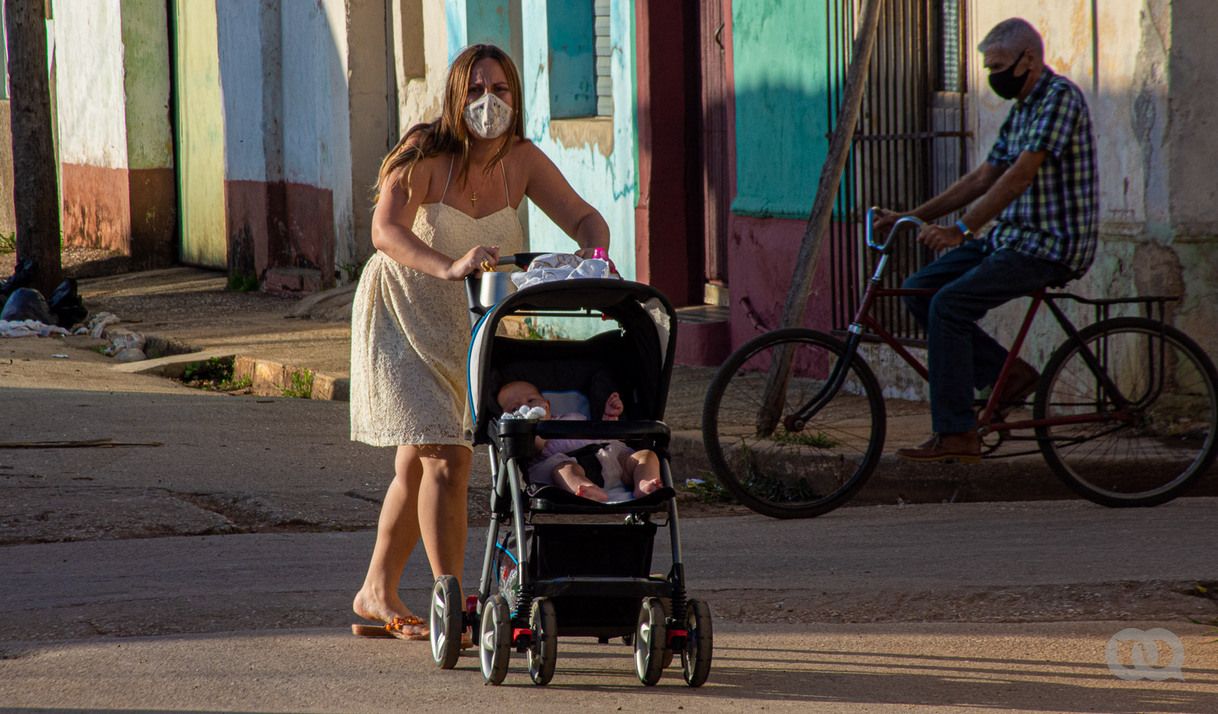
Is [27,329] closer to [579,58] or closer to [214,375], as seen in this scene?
[214,375]

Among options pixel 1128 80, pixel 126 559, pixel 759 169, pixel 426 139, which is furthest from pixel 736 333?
pixel 426 139

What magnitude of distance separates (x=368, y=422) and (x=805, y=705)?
1499 millimetres

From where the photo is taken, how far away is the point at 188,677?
4730mm

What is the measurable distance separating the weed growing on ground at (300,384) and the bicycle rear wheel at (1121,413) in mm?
5504

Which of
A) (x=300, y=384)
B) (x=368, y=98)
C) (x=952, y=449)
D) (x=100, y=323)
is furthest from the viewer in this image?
(x=368, y=98)

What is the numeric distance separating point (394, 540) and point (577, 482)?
2.80 ft

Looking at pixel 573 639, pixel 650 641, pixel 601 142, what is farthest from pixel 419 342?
pixel 601 142

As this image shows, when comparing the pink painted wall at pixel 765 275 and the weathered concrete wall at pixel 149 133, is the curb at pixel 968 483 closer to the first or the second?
the pink painted wall at pixel 765 275

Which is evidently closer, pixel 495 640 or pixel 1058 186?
pixel 495 640

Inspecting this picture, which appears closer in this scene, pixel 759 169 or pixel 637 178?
pixel 759 169

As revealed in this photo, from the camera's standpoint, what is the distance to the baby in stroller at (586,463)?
15.2 ft

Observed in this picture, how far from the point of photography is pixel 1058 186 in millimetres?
7020

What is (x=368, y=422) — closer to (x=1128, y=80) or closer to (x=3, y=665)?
(x=3, y=665)
